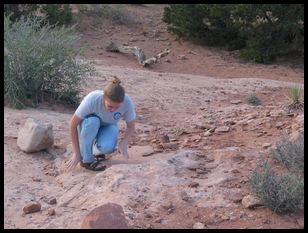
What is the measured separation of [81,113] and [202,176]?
44.3 inches

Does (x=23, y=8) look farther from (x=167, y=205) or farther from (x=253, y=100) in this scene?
(x=167, y=205)

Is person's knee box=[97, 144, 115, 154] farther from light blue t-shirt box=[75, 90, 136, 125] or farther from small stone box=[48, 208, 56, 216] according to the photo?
small stone box=[48, 208, 56, 216]

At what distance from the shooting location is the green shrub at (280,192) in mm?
4367

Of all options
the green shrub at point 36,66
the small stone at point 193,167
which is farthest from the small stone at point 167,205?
the green shrub at point 36,66

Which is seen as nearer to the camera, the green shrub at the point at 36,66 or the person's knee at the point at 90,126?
the person's knee at the point at 90,126

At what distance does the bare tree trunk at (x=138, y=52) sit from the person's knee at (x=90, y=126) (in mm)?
8022

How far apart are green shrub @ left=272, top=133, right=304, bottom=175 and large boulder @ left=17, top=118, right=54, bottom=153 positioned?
213 cm

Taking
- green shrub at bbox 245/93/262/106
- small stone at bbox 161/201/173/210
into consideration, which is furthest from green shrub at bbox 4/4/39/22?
small stone at bbox 161/201/173/210

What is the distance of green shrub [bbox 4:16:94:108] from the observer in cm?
790

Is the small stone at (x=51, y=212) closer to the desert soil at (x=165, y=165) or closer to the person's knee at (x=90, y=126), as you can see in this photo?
the desert soil at (x=165, y=165)

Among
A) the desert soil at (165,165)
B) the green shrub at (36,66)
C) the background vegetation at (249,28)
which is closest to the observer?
the desert soil at (165,165)

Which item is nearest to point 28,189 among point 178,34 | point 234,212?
point 234,212
